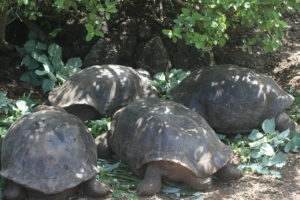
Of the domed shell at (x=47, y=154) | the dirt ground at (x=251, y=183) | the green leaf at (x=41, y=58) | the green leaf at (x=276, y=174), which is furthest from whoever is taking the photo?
the green leaf at (x=41, y=58)

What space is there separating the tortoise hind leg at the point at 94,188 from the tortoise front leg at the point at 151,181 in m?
0.37

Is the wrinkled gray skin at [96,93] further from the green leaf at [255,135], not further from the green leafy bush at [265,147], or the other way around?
the green leaf at [255,135]

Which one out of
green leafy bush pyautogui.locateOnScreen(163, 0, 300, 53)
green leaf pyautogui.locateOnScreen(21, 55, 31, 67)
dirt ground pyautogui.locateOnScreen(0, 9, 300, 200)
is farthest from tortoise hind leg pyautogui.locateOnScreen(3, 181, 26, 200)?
green leaf pyautogui.locateOnScreen(21, 55, 31, 67)

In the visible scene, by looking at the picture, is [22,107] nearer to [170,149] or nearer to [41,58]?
[41,58]

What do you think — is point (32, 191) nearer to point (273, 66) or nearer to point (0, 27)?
point (0, 27)

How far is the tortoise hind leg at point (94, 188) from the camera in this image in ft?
13.5

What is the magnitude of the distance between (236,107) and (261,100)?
1.17 feet

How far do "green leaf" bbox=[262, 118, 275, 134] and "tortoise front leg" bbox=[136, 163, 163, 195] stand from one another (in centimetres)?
172

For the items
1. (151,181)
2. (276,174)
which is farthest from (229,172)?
(151,181)

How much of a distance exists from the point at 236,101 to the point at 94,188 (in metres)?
2.37

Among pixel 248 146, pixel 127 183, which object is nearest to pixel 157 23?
pixel 248 146

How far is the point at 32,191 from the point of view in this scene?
12.9ft

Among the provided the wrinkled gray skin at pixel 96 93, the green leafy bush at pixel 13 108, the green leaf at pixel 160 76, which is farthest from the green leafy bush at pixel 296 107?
the green leafy bush at pixel 13 108

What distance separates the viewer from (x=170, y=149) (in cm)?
429
